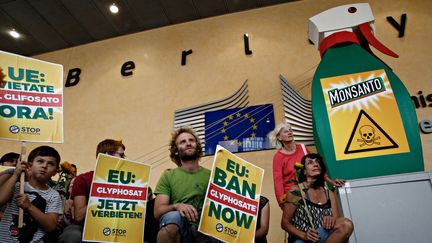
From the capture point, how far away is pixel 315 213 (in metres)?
1.86

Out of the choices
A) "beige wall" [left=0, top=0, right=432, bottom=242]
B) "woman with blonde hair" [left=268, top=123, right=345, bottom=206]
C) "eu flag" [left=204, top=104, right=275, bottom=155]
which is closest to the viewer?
"woman with blonde hair" [left=268, top=123, right=345, bottom=206]

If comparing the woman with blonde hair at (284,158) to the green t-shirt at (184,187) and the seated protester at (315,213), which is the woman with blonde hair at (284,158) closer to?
the seated protester at (315,213)

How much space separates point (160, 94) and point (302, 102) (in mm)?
1556

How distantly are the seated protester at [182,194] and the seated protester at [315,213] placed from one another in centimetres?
43

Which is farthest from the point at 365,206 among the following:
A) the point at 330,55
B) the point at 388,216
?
the point at 330,55

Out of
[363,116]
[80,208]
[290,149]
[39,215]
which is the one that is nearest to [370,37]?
[363,116]

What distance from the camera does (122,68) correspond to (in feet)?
14.7

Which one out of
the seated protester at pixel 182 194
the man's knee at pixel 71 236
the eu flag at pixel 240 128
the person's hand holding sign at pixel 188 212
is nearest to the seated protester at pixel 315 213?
the seated protester at pixel 182 194

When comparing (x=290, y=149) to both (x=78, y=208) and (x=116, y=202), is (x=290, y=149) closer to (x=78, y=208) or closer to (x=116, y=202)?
(x=116, y=202)

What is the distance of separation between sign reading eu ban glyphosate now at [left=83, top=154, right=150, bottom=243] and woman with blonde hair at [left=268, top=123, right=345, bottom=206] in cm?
101

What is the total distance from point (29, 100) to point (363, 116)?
1.79 m

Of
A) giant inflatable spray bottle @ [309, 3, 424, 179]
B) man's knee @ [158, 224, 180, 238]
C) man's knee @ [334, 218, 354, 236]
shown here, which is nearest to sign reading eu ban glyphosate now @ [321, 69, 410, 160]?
giant inflatable spray bottle @ [309, 3, 424, 179]

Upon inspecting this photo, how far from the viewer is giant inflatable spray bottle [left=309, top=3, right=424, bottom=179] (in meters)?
1.93

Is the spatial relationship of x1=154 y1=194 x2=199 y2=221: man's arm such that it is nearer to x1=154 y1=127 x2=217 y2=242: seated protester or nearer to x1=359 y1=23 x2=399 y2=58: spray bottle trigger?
x1=154 y1=127 x2=217 y2=242: seated protester
